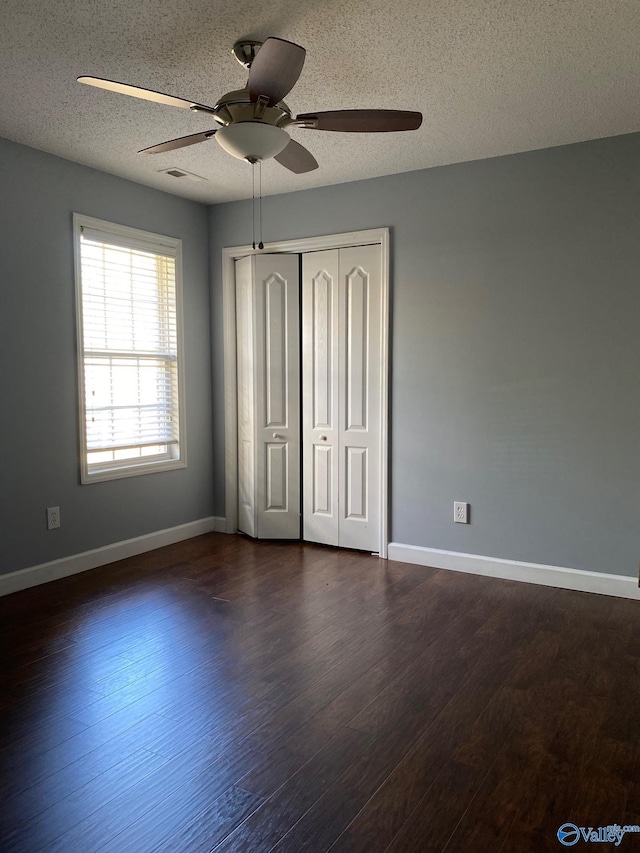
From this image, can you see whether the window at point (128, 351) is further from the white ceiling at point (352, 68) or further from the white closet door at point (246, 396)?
the white ceiling at point (352, 68)

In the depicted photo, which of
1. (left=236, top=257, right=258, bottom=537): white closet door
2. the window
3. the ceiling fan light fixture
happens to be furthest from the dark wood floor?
the ceiling fan light fixture

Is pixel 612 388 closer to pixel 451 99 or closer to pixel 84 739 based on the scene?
pixel 451 99

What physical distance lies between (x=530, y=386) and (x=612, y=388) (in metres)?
0.47

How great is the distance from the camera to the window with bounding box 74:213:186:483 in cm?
412

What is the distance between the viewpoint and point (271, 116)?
2314 millimetres

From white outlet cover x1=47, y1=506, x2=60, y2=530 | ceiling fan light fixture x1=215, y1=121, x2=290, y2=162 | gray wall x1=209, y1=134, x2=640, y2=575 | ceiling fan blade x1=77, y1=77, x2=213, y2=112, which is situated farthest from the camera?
white outlet cover x1=47, y1=506, x2=60, y2=530

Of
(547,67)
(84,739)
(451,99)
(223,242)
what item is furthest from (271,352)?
(84,739)

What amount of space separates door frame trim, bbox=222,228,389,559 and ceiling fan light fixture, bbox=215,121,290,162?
201 centimetres

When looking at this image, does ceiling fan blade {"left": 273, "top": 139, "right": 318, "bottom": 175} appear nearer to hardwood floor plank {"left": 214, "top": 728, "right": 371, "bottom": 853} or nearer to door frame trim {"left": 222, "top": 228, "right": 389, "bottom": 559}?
door frame trim {"left": 222, "top": 228, "right": 389, "bottom": 559}

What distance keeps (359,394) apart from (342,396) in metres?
0.15

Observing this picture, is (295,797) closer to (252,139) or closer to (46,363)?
(252,139)

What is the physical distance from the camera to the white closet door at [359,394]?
4.41m

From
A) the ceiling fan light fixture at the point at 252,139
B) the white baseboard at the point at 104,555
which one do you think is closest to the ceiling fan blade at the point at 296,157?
the ceiling fan light fixture at the point at 252,139

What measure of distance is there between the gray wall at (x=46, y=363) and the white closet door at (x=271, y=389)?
867mm
